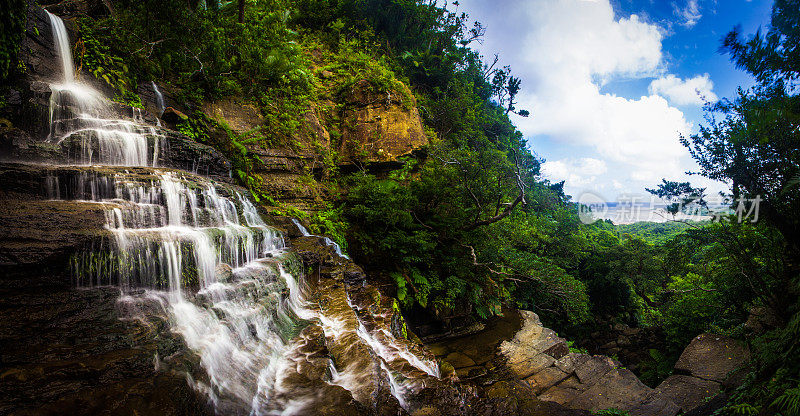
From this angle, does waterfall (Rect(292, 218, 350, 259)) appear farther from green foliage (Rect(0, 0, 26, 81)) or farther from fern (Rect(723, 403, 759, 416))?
fern (Rect(723, 403, 759, 416))

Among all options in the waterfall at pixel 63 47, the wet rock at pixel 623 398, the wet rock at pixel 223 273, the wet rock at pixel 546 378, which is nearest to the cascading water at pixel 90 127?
the waterfall at pixel 63 47

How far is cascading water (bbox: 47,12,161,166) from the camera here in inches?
207

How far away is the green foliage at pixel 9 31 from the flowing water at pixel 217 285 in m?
0.72

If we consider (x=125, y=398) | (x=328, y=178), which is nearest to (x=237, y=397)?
(x=125, y=398)

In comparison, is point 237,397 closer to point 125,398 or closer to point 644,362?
point 125,398

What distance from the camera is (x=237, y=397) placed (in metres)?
2.84

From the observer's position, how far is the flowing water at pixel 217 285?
317 centimetres

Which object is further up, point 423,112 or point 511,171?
point 423,112

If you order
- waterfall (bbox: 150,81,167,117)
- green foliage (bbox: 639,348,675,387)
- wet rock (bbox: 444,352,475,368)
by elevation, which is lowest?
green foliage (bbox: 639,348,675,387)

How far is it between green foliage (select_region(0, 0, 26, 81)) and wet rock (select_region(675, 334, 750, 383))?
14.8 m

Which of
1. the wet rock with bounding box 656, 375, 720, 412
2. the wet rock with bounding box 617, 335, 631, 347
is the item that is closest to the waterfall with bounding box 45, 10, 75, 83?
the wet rock with bounding box 656, 375, 720, 412

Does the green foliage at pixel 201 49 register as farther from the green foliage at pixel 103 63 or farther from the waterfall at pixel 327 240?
the waterfall at pixel 327 240

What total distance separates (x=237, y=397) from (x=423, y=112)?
1628 cm

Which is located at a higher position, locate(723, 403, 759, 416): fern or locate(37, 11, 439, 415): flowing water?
locate(37, 11, 439, 415): flowing water
